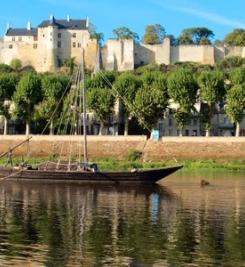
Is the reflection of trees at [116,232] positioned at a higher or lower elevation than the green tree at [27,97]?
lower

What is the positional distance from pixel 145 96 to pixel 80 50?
7058cm

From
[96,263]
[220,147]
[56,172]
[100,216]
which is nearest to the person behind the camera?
[96,263]

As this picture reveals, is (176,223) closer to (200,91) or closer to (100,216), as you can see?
(100,216)

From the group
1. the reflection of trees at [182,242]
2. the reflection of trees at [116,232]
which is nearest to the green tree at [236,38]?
the reflection of trees at [116,232]

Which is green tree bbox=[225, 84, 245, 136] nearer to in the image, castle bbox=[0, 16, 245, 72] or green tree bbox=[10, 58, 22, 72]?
castle bbox=[0, 16, 245, 72]

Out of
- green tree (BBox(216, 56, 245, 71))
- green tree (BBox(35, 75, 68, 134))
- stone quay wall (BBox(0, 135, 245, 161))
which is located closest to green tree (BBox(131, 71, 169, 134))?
stone quay wall (BBox(0, 135, 245, 161))

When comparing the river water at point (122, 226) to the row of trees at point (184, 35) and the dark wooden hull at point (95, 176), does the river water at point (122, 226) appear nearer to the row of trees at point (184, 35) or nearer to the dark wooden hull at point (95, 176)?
the dark wooden hull at point (95, 176)

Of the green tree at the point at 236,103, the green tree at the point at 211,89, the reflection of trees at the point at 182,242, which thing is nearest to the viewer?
the reflection of trees at the point at 182,242

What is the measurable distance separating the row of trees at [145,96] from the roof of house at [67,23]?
64.1m

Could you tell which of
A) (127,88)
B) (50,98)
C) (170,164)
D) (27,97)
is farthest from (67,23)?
(170,164)

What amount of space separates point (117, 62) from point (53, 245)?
383ft

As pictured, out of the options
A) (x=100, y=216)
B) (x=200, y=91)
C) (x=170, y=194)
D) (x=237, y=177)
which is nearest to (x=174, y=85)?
(x=200, y=91)

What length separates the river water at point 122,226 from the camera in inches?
959

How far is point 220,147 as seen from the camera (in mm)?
73688
